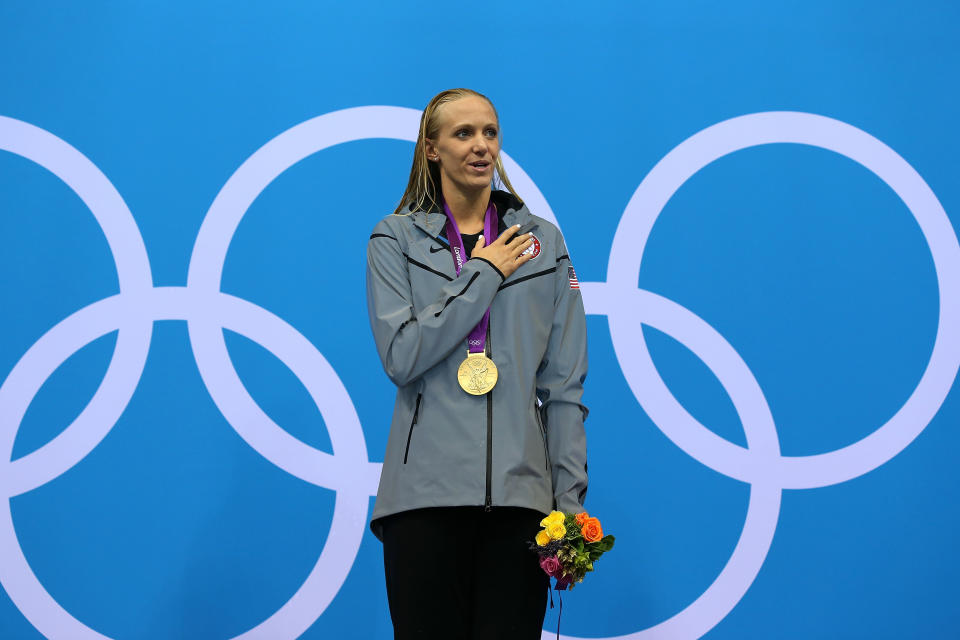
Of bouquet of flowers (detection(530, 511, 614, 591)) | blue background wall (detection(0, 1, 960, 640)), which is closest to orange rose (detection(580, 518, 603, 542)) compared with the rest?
bouquet of flowers (detection(530, 511, 614, 591))

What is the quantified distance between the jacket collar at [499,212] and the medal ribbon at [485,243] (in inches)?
0.8

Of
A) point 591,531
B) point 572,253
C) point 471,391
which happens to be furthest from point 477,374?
point 572,253

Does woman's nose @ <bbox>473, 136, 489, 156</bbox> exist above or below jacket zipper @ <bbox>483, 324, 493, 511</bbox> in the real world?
above

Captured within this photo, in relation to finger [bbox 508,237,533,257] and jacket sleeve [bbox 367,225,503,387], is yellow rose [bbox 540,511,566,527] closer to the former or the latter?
jacket sleeve [bbox 367,225,503,387]

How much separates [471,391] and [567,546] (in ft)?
1.20

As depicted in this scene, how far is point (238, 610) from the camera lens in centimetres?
309

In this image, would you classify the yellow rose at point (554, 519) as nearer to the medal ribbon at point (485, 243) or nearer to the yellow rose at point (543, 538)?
the yellow rose at point (543, 538)

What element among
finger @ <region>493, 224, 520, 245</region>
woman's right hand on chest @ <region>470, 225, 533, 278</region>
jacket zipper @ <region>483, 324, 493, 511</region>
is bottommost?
jacket zipper @ <region>483, 324, 493, 511</region>

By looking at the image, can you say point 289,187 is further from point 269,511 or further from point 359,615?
point 359,615

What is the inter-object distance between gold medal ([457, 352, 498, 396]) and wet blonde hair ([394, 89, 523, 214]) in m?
0.40

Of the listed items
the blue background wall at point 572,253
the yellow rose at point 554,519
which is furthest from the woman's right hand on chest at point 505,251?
the blue background wall at point 572,253

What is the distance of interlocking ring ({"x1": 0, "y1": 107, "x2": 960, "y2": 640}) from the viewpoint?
311 cm

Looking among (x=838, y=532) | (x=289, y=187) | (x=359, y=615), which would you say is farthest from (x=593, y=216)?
(x=359, y=615)

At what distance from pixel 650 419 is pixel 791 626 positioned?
0.83m
